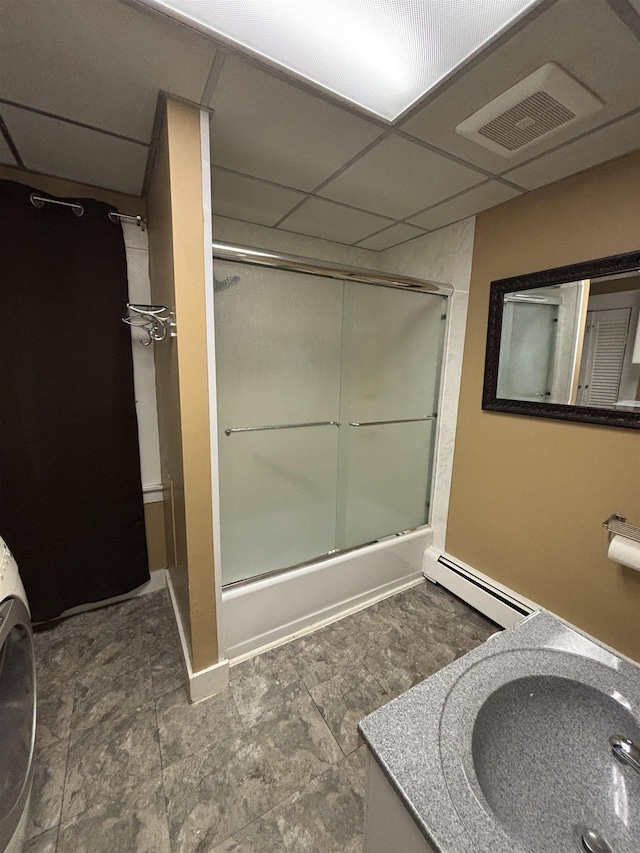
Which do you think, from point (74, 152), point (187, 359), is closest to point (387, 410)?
point (187, 359)

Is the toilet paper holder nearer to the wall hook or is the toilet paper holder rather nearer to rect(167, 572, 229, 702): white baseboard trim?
rect(167, 572, 229, 702): white baseboard trim

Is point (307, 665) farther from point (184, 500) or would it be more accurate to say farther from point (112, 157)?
point (112, 157)

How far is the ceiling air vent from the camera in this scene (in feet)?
3.00

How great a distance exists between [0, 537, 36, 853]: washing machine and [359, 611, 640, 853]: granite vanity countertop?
85cm

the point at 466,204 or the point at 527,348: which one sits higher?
the point at 466,204

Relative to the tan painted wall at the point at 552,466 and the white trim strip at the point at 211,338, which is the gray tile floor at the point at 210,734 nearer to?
the white trim strip at the point at 211,338

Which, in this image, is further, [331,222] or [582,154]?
[331,222]

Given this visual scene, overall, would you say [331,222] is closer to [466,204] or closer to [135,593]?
[466,204]

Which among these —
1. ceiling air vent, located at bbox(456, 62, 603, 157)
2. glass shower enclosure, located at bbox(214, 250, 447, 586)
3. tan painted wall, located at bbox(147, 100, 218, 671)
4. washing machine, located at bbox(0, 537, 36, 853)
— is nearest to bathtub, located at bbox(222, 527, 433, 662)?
glass shower enclosure, located at bbox(214, 250, 447, 586)

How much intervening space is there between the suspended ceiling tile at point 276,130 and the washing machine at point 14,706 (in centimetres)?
145

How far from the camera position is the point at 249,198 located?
64.9 inches

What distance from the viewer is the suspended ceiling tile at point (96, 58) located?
2.48 feet

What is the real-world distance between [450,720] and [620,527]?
1.17 m

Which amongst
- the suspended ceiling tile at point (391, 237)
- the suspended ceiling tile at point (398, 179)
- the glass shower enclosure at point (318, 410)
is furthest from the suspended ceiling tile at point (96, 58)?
the suspended ceiling tile at point (391, 237)
